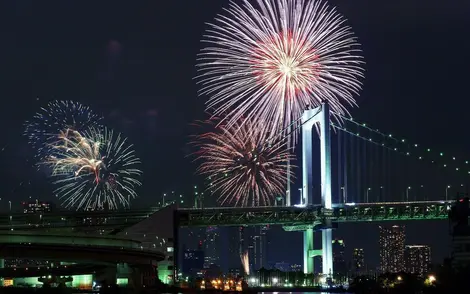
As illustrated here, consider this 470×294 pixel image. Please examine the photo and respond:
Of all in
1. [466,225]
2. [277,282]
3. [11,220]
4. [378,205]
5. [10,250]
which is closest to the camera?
[10,250]

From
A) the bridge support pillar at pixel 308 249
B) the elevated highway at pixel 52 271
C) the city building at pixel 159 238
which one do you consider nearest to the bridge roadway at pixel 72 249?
the city building at pixel 159 238

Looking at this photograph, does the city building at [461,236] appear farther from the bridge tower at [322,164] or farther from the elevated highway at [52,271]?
A: the elevated highway at [52,271]

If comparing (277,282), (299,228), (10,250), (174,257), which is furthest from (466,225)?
(277,282)

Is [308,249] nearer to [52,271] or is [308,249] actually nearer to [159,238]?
[159,238]

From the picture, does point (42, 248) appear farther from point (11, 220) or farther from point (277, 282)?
point (277, 282)

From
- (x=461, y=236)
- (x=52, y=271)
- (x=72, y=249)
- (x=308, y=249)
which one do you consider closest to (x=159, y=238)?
(x=52, y=271)

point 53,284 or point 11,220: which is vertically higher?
point 11,220

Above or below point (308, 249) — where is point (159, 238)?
above
